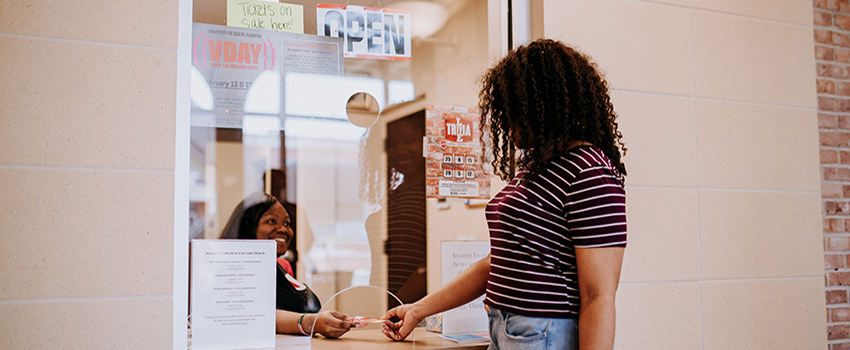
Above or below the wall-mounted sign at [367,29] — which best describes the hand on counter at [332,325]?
below

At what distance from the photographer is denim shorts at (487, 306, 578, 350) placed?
126 cm

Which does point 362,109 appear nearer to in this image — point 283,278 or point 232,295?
point 283,278

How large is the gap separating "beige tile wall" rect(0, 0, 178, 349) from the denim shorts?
32.1 inches

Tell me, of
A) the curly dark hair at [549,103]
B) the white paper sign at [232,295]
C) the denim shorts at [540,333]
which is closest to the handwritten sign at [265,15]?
the white paper sign at [232,295]

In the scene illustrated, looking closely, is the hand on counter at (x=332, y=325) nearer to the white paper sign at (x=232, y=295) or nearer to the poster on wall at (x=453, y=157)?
the white paper sign at (x=232, y=295)

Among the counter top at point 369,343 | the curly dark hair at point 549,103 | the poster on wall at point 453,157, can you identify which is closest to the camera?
the curly dark hair at point 549,103

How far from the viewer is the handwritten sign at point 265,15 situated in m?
1.79

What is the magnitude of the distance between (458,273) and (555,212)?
0.71 metres

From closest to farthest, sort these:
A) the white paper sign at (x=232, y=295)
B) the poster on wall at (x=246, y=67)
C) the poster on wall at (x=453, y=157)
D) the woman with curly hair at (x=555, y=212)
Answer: the woman with curly hair at (x=555, y=212)
the white paper sign at (x=232, y=295)
the poster on wall at (x=246, y=67)
the poster on wall at (x=453, y=157)

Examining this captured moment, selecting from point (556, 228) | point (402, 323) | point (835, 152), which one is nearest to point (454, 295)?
point (402, 323)

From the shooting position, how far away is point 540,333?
4.13 ft

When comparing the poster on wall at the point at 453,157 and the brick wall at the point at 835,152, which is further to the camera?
the brick wall at the point at 835,152

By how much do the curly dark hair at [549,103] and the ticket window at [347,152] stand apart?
700 millimetres

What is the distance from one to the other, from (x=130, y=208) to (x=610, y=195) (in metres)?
1.10
